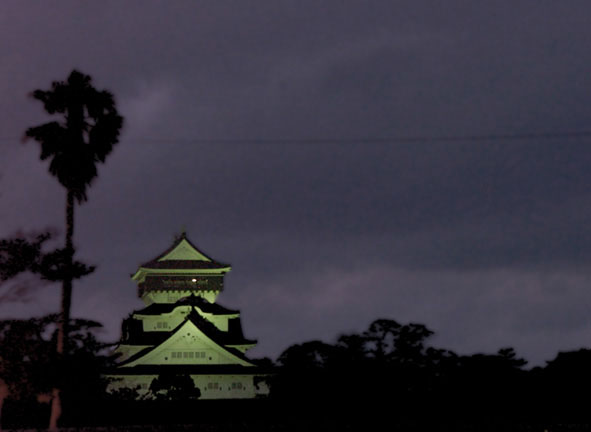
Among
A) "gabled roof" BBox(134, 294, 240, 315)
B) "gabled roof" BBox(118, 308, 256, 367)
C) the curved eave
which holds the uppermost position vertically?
the curved eave

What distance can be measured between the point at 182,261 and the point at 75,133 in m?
49.9

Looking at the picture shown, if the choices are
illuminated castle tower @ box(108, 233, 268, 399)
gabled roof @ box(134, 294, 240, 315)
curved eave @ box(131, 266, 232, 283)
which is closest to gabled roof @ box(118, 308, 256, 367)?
illuminated castle tower @ box(108, 233, 268, 399)

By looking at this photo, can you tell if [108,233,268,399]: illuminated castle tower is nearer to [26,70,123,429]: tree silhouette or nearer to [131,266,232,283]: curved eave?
[131,266,232,283]: curved eave

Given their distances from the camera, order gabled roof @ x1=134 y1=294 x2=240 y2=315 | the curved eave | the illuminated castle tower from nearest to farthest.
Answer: the illuminated castle tower → gabled roof @ x1=134 y1=294 x2=240 y2=315 → the curved eave

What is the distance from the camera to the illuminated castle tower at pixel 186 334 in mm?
74375

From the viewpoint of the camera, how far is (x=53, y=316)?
3353 cm

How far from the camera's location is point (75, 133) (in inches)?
1446

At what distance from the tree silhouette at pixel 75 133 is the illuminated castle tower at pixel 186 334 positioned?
33968 mm

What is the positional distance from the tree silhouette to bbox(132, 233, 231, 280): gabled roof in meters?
48.1

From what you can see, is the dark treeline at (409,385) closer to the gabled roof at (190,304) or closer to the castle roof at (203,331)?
the castle roof at (203,331)

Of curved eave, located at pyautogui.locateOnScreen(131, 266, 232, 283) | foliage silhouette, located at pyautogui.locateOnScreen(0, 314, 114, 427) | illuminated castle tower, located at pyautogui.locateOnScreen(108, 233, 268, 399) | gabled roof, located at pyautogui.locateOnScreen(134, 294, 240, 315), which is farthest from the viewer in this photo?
curved eave, located at pyautogui.locateOnScreen(131, 266, 232, 283)

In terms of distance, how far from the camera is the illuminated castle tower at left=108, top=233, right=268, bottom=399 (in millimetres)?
74375


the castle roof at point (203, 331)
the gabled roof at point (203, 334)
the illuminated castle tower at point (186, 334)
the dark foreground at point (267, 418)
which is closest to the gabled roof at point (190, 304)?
the illuminated castle tower at point (186, 334)

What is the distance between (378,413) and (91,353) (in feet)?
41.8
